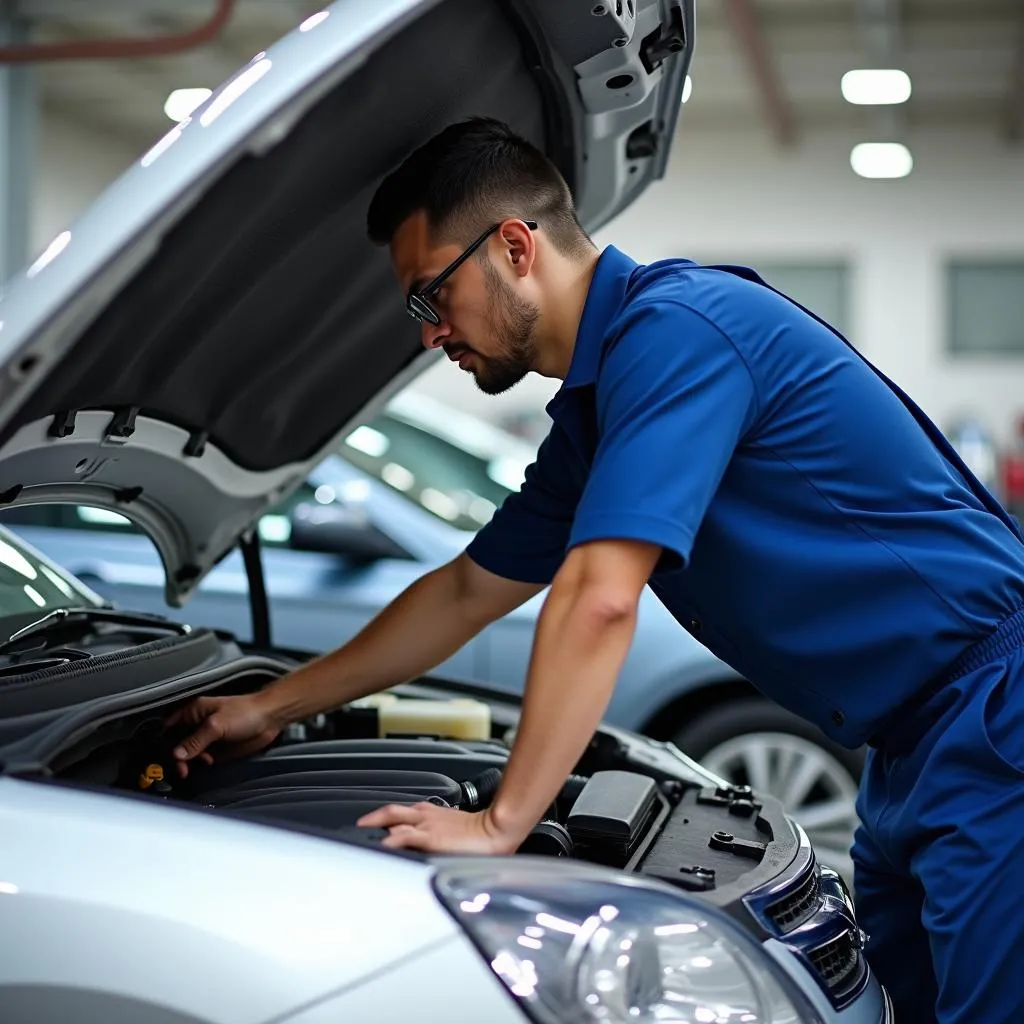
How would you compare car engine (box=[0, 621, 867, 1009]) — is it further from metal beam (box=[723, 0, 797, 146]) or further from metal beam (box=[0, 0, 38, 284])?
metal beam (box=[723, 0, 797, 146])

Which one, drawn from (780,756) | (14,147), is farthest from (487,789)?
(14,147)

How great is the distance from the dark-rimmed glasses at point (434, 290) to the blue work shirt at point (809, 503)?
7.8 inches

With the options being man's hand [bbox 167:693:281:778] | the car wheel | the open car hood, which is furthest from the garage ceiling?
man's hand [bbox 167:693:281:778]

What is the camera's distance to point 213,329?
6.79 feet

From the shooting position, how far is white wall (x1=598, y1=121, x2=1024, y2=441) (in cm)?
1369

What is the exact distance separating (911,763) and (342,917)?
793 millimetres

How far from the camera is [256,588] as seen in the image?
2754 mm

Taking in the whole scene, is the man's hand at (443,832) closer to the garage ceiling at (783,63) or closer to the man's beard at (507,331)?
the man's beard at (507,331)

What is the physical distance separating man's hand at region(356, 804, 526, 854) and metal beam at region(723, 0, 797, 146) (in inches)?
341

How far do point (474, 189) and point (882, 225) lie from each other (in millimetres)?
13050

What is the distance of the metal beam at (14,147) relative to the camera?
613 centimetres

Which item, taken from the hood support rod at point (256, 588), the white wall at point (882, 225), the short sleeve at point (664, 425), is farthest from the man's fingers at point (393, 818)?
the white wall at point (882, 225)

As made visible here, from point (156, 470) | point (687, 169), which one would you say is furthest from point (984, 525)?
point (687, 169)

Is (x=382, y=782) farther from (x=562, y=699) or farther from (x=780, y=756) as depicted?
(x=780, y=756)
